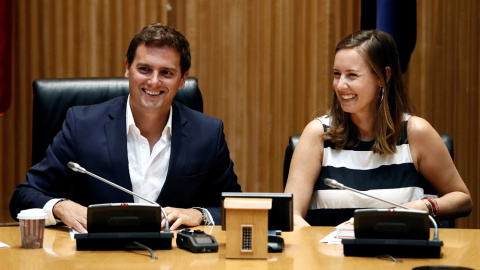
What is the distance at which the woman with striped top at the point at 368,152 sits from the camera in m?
2.44

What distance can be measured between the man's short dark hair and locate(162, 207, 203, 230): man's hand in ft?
1.97

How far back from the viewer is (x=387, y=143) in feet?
8.14

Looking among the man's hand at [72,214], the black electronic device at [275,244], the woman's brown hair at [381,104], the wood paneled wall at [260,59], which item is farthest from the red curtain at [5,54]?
the black electronic device at [275,244]

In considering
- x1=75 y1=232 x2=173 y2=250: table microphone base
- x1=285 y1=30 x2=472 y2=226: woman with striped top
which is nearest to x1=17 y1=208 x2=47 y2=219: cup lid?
x1=75 y1=232 x2=173 y2=250: table microphone base

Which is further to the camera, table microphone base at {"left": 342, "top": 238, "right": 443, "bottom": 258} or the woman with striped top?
the woman with striped top

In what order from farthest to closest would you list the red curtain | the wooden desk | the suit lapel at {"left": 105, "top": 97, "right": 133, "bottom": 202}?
the red curtain
the suit lapel at {"left": 105, "top": 97, "right": 133, "bottom": 202}
the wooden desk

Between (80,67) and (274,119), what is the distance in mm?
1122

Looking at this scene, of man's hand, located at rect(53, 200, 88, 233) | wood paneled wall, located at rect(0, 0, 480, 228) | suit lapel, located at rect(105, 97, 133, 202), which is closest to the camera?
man's hand, located at rect(53, 200, 88, 233)

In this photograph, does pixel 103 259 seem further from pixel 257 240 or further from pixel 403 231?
pixel 403 231

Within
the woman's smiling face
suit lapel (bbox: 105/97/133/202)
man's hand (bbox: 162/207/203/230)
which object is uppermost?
the woman's smiling face

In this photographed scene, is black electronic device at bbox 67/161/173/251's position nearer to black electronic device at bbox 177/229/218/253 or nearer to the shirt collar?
black electronic device at bbox 177/229/218/253

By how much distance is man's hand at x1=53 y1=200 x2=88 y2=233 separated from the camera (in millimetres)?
1994

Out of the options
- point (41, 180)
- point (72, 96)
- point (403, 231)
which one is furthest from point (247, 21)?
point (403, 231)

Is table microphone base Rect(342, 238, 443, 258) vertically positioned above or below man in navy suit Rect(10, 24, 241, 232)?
below
